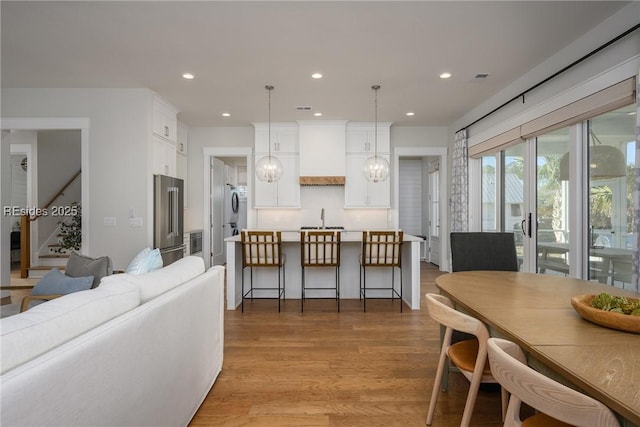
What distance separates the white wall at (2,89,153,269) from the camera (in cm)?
434

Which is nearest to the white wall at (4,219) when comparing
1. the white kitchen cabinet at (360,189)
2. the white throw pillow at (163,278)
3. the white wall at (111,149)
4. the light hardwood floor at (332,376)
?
the white wall at (111,149)

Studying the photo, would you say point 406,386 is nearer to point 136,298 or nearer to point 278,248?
point 136,298

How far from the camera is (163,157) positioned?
4828 mm

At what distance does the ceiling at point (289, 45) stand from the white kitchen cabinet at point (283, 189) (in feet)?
4.79

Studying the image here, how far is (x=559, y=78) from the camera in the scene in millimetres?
3332

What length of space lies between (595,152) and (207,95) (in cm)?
454

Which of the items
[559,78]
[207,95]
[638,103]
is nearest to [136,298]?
[638,103]

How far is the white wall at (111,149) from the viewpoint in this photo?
14.3 feet

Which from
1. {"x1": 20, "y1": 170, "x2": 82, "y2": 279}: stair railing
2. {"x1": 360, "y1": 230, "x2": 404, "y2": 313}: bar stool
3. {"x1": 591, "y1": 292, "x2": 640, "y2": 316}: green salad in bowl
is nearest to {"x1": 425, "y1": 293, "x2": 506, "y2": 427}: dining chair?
{"x1": 591, "y1": 292, "x2": 640, "y2": 316}: green salad in bowl

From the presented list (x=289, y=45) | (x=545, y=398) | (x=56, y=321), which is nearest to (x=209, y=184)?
(x=289, y=45)

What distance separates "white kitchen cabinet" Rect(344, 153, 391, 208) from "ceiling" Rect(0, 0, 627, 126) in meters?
1.46

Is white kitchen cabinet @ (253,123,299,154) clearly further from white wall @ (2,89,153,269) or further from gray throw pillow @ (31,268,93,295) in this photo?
gray throw pillow @ (31,268,93,295)

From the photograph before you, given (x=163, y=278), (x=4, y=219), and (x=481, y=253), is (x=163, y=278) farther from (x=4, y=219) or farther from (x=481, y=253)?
(x=4, y=219)

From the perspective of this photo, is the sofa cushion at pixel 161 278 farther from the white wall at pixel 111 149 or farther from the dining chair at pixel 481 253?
the white wall at pixel 111 149
